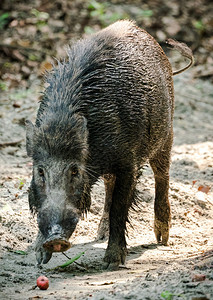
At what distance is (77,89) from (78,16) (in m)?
8.10

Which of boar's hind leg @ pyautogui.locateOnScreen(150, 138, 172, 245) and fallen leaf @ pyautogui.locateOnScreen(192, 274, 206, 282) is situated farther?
boar's hind leg @ pyautogui.locateOnScreen(150, 138, 172, 245)

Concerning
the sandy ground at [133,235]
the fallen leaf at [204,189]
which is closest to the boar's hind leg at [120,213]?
the sandy ground at [133,235]

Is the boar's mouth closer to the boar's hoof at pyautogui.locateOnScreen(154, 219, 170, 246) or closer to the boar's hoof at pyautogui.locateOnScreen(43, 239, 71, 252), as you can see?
the boar's hoof at pyautogui.locateOnScreen(43, 239, 71, 252)

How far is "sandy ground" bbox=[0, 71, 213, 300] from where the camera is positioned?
3555 millimetres

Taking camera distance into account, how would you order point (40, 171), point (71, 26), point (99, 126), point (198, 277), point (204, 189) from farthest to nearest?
1. point (71, 26)
2. point (204, 189)
3. point (99, 126)
4. point (40, 171)
5. point (198, 277)

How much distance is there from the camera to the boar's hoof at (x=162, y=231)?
575cm

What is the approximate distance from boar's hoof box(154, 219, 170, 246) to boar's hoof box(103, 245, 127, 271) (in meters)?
1.01

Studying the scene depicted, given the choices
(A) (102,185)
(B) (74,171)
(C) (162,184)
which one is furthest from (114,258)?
(A) (102,185)

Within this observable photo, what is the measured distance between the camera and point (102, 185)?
6777 millimetres

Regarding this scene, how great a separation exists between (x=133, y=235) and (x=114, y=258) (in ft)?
3.87

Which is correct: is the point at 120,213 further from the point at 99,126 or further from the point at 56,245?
the point at 56,245

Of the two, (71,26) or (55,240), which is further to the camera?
(71,26)

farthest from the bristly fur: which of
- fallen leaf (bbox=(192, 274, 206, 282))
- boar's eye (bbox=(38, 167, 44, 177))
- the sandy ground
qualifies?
fallen leaf (bbox=(192, 274, 206, 282))

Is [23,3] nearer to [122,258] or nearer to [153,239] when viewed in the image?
[153,239]
